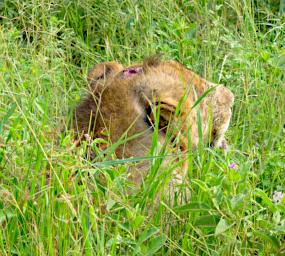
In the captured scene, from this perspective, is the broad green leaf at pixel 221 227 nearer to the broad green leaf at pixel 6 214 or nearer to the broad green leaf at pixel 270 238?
the broad green leaf at pixel 270 238

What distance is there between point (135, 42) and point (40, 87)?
161 centimetres

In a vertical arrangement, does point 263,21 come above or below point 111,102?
below

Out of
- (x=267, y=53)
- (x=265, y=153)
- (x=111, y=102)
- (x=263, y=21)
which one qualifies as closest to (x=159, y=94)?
(x=111, y=102)

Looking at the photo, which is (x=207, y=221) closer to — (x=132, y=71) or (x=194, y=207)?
(x=194, y=207)

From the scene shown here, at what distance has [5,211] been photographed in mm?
3615

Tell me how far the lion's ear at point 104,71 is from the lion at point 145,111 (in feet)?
0.11

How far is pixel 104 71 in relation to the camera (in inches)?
172

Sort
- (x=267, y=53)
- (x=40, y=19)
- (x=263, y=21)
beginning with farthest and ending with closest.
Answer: (x=263, y=21), (x=40, y=19), (x=267, y=53)

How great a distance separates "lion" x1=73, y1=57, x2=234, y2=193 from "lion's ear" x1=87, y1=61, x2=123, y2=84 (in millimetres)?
33

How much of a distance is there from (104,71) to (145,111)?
1.39 ft

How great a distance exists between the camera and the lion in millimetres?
4012

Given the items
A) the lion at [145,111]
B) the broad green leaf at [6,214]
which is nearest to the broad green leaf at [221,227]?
the lion at [145,111]

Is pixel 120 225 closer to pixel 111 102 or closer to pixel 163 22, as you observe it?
pixel 111 102

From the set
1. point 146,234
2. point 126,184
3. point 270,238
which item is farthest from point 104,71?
point 270,238
